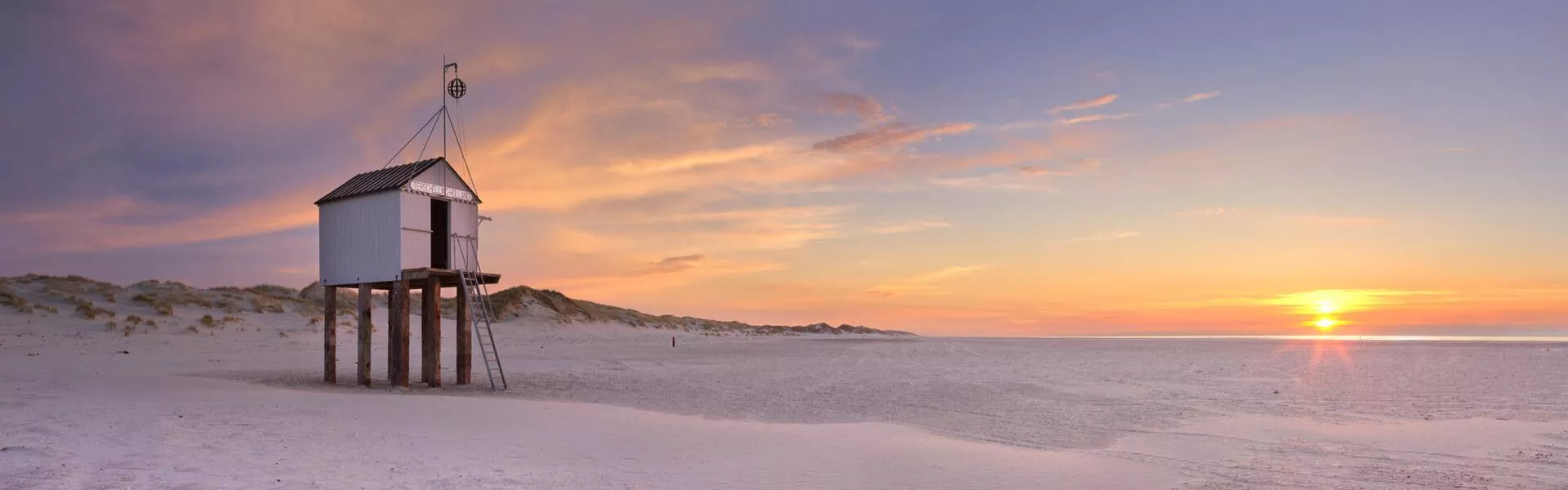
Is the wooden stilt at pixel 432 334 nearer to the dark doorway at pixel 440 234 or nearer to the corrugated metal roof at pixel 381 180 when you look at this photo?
the dark doorway at pixel 440 234

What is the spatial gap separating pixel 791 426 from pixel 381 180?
13.9 metres

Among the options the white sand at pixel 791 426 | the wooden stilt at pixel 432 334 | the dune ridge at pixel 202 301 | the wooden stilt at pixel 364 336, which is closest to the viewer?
the white sand at pixel 791 426

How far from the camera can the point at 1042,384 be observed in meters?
23.1

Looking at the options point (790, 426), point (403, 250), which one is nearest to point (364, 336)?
point (403, 250)

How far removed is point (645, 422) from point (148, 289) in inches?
A: 1601

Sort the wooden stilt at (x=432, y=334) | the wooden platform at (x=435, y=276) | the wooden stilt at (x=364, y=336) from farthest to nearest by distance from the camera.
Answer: the wooden stilt at (x=432, y=334) → the wooden stilt at (x=364, y=336) → the wooden platform at (x=435, y=276)

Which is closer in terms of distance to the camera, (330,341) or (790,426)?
(790,426)

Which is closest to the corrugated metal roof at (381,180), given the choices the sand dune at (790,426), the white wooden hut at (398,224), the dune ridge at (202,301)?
the white wooden hut at (398,224)

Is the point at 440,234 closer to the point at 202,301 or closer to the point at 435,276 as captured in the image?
the point at 435,276

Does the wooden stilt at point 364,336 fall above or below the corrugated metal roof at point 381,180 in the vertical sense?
below

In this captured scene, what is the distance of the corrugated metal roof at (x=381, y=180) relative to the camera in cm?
2239

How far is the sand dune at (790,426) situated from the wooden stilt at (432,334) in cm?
78

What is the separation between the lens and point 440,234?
24000mm

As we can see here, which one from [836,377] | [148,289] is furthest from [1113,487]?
[148,289]
